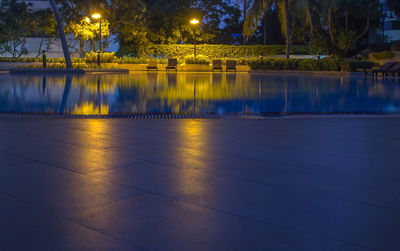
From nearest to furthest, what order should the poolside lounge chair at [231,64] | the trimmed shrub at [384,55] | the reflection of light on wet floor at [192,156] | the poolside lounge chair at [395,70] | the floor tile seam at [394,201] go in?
the floor tile seam at [394,201] → the reflection of light on wet floor at [192,156] → the poolside lounge chair at [395,70] → the poolside lounge chair at [231,64] → the trimmed shrub at [384,55]

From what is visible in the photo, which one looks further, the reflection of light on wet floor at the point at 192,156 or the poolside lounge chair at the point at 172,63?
the poolside lounge chair at the point at 172,63

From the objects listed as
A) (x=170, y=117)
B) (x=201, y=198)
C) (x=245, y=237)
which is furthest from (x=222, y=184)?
(x=170, y=117)


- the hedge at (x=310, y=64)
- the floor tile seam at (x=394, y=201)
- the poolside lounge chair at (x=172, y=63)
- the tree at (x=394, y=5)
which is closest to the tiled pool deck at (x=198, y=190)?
the floor tile seam at (x=394, y=201)

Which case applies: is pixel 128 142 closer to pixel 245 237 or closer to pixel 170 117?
pixel 170 117

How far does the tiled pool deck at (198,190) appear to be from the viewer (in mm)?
2920

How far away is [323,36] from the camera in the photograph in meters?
37.0

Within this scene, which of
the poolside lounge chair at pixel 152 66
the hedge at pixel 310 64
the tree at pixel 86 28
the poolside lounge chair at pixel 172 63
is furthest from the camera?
the tree at pixel 86 28

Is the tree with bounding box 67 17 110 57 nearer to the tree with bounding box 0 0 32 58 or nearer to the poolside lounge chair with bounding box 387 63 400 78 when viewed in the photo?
the tree with bounding box 0 0 32 58

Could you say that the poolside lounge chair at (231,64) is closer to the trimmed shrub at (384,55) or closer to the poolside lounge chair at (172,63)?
the poolside lounge chair at (172,63)

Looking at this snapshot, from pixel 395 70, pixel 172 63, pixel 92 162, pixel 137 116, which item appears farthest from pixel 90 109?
pixel 172 63

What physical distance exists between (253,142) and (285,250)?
3340 mm

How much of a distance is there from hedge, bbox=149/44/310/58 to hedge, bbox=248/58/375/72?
23.8 ft

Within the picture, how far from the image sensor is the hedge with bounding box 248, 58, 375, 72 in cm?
2770

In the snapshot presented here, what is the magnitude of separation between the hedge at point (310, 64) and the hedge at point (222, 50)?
7256mm
